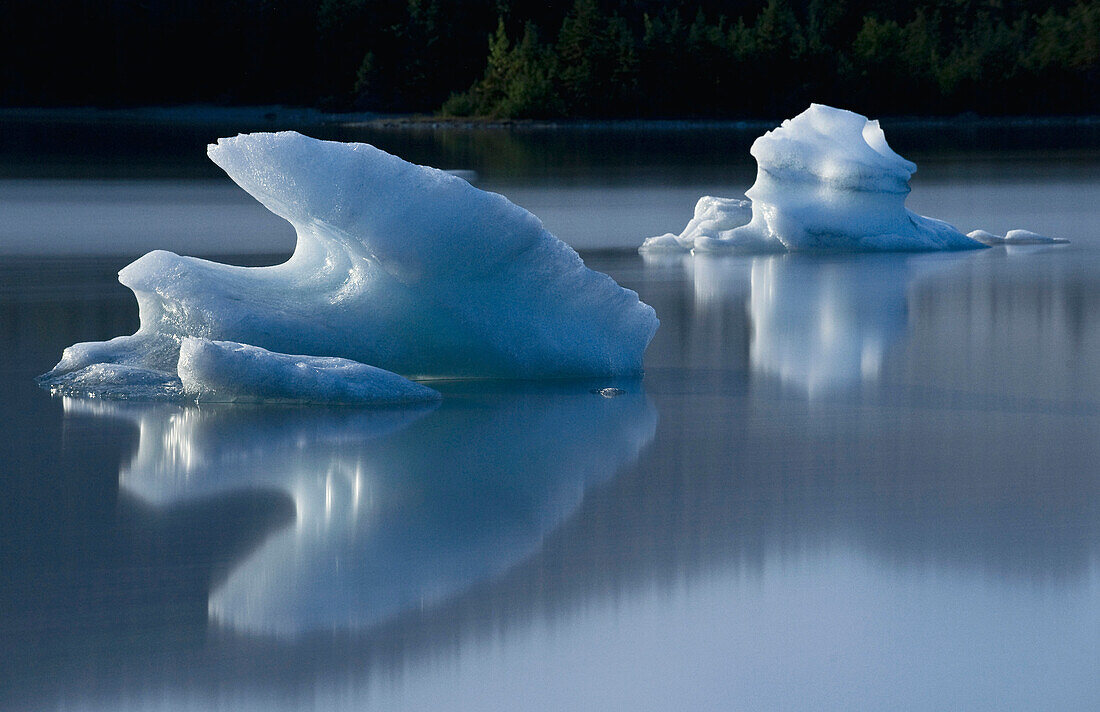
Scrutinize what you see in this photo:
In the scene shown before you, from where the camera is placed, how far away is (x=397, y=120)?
49188 mm

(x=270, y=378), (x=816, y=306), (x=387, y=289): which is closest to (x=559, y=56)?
(x=816, y=306)

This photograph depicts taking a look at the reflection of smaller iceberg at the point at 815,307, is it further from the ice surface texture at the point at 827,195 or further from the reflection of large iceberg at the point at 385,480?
the reflection of large iceberg at the point at 385,480

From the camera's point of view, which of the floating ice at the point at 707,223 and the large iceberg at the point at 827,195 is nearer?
the large iceberg at the point at 827,195

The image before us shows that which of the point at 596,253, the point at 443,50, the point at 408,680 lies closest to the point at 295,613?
the point at 408,680

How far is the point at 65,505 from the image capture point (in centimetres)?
486

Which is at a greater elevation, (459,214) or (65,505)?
(459,214)

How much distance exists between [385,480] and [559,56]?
145 feet

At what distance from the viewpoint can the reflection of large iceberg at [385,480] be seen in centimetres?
409

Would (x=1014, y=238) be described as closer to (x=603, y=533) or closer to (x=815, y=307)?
(x=815, y=307)

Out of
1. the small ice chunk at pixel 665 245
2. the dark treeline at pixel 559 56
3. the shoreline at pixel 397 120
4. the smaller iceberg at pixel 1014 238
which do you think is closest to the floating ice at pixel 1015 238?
the smaller iceberg at pixel 1014 238

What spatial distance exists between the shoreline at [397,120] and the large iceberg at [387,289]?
38.7 meters

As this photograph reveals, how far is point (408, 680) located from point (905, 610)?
1218mm

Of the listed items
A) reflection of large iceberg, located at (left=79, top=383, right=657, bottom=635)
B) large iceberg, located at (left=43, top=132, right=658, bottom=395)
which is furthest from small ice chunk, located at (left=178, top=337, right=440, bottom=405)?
large iceberg, located at (left=43, top=132, right=658, bottom=395)

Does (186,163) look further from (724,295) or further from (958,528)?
(958,528)
